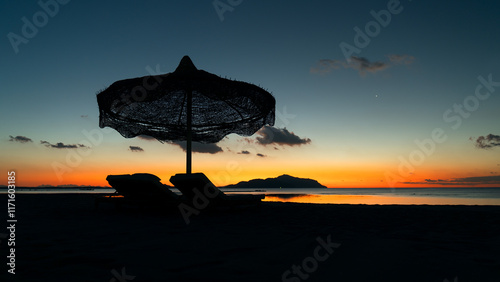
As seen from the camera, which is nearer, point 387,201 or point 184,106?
point 184,106

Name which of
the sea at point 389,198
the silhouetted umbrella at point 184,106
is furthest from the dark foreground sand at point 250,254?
the sea at point 389,198

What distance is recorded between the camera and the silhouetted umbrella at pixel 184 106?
8.78m

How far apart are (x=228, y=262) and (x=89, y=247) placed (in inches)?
75.1

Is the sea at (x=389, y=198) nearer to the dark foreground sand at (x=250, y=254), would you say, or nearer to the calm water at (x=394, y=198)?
the calm water at (x=394, y=198)

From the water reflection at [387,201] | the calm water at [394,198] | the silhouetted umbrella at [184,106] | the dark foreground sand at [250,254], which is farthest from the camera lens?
the calm water at [394,198]

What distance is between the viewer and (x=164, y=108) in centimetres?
1198

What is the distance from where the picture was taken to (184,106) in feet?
40.8

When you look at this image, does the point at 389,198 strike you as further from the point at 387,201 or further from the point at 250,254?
the point at 250,254

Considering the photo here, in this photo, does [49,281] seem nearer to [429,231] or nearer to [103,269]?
[103,269]

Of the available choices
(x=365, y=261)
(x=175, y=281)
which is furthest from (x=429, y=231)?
(x=175, y=281)

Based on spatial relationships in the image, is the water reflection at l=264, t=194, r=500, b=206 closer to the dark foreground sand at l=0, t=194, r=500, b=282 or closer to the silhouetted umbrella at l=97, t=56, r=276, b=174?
the silhouetted umbrella at l=97, t=56, r=276, b=174

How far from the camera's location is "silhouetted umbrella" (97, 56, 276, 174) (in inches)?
346

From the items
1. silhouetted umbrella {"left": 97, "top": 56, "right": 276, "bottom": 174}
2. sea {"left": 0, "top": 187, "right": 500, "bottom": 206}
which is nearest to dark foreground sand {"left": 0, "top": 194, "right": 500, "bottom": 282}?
silhouetted umbrella {"left": 97, "top": 56, "right": 276, "bottom": 174}

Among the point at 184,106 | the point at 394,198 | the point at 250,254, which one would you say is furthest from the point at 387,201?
the point at 250,254
